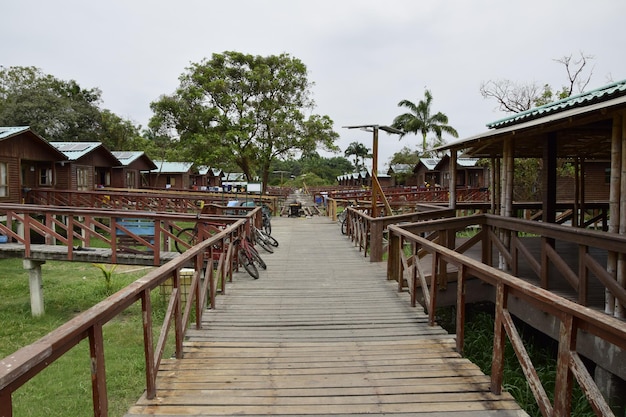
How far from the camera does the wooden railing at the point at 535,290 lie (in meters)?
2.52

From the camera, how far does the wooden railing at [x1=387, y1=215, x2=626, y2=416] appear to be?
252cm

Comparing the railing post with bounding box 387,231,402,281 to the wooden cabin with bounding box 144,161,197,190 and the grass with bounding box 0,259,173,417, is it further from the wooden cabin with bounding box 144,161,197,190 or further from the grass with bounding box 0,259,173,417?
the wooden cabin with bounding box 144,161,197,190

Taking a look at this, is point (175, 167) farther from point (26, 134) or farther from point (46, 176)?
point (26, 134)

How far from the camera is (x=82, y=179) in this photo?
2603 cm

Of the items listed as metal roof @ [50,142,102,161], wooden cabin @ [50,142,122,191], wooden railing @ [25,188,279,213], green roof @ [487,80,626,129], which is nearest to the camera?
green roof @ [487,80,626,129]

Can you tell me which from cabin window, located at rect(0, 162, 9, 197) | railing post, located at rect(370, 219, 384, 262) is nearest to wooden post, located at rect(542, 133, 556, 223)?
railing post, located at rect(370, 219, 384, 262)

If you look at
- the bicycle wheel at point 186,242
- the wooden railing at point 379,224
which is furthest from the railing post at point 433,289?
the bicycle wheel at point 186,242

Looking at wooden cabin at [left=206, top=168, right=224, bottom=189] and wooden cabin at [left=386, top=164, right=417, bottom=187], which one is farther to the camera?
wooden cabin at [left=206, top=168, right=224, bottom=189]

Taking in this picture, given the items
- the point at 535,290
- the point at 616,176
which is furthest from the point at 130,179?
the point at 535,290

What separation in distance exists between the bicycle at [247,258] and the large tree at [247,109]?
70.5ft

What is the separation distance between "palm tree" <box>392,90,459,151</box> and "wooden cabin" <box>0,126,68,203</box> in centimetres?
3559

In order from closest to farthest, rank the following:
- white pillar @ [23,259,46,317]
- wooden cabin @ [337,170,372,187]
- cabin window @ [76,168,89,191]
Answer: white pillar @ [23,259,46,317] < cabin window @ [76,168,89,191] < wooden cabin @ [337,170,372,187]

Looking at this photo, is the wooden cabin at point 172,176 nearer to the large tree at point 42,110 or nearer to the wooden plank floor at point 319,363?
the large tree at point 42,110

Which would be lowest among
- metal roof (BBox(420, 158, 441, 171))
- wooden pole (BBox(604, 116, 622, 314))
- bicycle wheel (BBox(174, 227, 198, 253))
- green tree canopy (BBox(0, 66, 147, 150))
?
bicycle wheel (BBox(174, 227, 198, 253))
